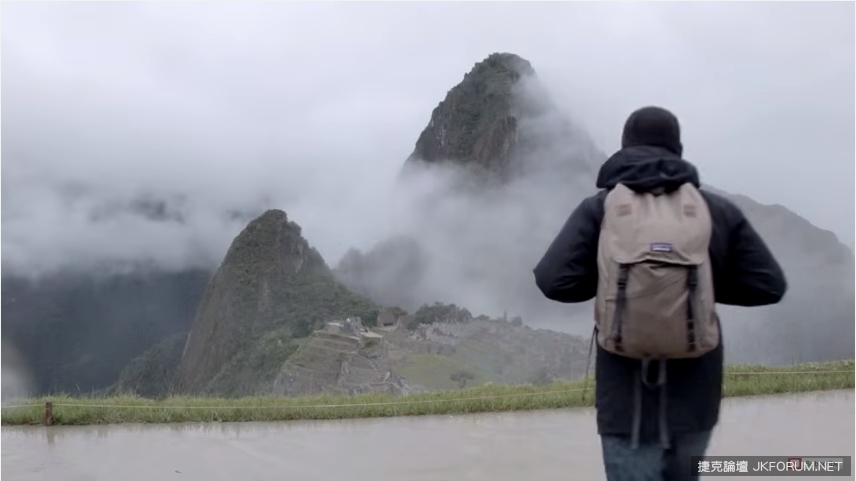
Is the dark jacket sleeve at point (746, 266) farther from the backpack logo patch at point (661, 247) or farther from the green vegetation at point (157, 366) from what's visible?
the green vegetation at point (157, 366)

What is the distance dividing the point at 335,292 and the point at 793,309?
11.2 m

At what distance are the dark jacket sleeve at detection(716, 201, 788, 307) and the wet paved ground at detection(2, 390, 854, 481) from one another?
2.09 m

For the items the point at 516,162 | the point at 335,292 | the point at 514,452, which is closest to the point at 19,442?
the point at 514,452

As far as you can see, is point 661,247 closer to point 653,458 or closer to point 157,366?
point 653,458

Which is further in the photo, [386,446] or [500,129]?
[500,129]

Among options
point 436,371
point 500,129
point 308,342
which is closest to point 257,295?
point 308,342

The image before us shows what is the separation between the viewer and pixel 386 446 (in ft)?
16.2

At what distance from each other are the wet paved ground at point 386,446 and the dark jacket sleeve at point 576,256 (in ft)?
7.10

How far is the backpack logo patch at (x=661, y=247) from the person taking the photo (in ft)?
6.37

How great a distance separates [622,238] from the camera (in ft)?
6.55

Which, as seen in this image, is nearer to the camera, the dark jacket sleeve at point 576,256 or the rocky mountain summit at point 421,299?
the dark jacket sleeve at point 576,256

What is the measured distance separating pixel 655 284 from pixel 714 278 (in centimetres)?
30

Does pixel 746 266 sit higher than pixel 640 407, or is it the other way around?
pixel 746 266

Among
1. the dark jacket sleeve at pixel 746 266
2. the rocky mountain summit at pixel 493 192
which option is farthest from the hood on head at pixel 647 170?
the rocky mountain summit at pixel 493 192
